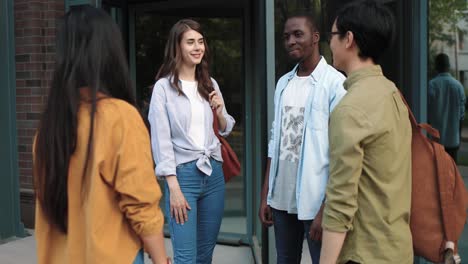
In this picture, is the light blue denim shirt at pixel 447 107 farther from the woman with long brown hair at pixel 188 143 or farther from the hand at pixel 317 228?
the hand at pixel 317 228

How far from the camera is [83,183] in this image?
5.89 feet

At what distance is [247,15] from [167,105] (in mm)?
2283

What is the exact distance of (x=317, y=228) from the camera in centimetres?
243

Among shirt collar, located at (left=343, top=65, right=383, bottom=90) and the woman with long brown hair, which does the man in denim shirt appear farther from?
shirt collar, located at (left=343, top=65, right=383, bottom=90)

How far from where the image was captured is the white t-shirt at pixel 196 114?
3.17 meters

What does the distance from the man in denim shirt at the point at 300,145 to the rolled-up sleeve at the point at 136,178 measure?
881 millimetres

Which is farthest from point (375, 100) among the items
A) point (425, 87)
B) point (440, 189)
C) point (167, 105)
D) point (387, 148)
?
point (425, 87)

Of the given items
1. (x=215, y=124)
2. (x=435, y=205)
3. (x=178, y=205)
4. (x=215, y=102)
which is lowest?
(x=178, y=205)

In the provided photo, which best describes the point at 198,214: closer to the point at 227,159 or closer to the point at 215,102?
the point at 227,159

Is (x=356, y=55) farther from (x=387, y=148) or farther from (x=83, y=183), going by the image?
(x=83, y=183)

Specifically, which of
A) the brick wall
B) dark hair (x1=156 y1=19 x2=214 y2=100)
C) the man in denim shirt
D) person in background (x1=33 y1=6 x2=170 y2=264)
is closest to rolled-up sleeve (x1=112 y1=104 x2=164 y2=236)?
person in background (x1=33 y1=6 x2=170 y2=264)

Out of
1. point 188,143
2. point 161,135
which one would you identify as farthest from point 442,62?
point 161,135

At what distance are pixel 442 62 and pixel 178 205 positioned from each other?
226cm

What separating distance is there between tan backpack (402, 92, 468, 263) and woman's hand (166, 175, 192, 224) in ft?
4.45
